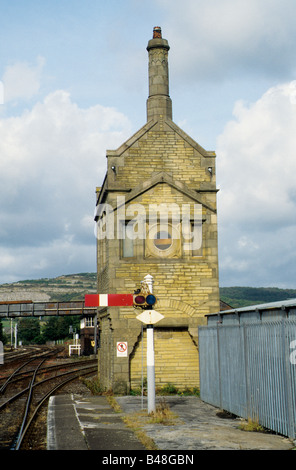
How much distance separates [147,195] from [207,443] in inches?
437

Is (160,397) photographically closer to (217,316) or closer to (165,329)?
(165,329)

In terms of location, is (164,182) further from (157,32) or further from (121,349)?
(157,32)

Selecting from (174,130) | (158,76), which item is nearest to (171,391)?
(174,130)

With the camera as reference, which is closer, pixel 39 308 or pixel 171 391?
pixel 171 391

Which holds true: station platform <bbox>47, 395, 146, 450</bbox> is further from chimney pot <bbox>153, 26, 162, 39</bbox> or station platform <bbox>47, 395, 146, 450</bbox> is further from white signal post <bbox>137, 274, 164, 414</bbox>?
chimney pot <bbox>153, 26, 162, 39</bbox>

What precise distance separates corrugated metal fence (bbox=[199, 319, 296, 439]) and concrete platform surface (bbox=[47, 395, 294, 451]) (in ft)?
1.38

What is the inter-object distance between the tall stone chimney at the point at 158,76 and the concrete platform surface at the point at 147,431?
1146cm

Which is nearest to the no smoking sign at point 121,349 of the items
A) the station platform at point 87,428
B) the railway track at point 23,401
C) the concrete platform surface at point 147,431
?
the station platform at point 87,428

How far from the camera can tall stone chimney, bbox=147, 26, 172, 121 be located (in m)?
21.7

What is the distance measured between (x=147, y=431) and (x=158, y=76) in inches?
587

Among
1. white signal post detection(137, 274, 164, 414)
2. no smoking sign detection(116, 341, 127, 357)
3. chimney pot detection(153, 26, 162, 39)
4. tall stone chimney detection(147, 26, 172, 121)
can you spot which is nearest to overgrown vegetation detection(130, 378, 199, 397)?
no smoking sign detection(116, 341, 127, 357)

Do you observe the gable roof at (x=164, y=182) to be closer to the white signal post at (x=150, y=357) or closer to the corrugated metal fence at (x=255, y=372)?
the corrugated metal fence at (x=255, y=372)

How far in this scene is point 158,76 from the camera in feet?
72.5

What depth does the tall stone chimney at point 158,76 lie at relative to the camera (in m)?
21.7
